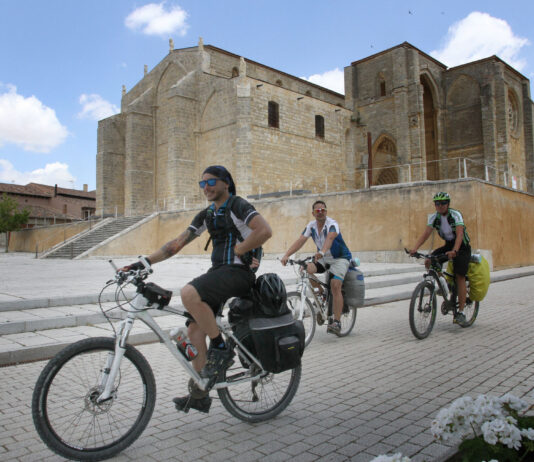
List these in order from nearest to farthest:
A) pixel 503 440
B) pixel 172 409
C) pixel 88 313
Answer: pixel 503 440 → pixel 172 409 → pixel 88 313

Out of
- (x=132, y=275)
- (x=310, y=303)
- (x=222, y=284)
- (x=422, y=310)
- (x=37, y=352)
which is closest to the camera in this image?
(x=132, y=275)

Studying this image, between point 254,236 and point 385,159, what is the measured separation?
3510 centimetres

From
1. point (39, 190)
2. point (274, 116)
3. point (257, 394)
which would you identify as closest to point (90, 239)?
point (274, 116)

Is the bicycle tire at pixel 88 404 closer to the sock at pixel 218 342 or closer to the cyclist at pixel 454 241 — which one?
the sock at pixel 218 342

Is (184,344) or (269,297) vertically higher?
(269,297)

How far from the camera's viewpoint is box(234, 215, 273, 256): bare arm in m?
2.98

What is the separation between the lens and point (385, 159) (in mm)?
36281

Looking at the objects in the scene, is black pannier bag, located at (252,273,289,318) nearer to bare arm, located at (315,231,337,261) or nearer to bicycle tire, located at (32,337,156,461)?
bicycle tire, located at (32,337,156,461)

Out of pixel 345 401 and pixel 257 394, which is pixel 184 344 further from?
pixel 345 401

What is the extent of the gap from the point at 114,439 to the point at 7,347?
10.3 ft

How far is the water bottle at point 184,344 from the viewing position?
296 cm

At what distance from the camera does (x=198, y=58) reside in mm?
33125

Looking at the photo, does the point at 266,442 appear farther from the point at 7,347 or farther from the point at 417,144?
the point at 417,144

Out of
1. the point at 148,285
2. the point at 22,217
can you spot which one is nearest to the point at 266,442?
the point at 148,285
